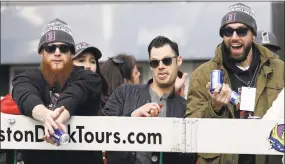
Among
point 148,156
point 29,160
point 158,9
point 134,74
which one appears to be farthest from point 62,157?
point 158,9

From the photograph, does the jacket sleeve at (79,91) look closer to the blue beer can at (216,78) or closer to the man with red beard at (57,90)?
the man with red beard at (57,90)

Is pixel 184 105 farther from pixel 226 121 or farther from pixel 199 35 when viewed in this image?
pixel 199 35

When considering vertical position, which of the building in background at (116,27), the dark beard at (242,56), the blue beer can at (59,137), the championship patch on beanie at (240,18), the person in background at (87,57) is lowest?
the blue beer can at (59,137)

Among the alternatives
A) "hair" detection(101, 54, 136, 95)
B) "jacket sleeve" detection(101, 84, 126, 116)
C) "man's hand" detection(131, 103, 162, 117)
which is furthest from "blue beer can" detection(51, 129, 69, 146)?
"hair" detection(101, 54, 136, 95)

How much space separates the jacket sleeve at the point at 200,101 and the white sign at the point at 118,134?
0.28 metres

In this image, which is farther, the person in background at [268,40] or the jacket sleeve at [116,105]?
the person in background at [268,40]

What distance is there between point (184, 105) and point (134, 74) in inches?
59.5

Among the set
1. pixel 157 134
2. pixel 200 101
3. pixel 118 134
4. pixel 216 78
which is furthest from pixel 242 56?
pixel 118 134

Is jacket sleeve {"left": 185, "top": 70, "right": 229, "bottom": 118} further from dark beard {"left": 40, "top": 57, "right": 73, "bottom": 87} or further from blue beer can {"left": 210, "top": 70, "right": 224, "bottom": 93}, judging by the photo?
dark beard {"left": 40, "top": 57, "right": 73, "bottom": 87}

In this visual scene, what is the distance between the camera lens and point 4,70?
11.6 meters

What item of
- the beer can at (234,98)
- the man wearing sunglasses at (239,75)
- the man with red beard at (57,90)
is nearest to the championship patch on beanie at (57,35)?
the man with red beard at (57,90)

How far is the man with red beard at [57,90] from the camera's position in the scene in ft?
14.4

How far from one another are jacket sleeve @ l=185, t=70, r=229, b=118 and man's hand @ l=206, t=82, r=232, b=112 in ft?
0.23

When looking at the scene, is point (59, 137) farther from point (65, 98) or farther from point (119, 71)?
point (119, 71)
